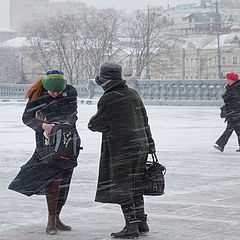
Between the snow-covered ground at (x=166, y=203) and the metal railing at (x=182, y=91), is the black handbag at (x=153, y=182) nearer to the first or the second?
the snow-covered ground at (x=166, y=203)

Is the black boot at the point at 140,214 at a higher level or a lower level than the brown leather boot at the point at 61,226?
higher

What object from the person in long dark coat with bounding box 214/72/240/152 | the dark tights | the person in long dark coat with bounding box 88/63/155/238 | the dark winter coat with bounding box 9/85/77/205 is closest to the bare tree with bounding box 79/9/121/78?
the person in long dark coat with bounding box 214/72/240/152

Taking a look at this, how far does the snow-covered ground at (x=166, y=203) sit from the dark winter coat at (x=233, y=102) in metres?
0.66

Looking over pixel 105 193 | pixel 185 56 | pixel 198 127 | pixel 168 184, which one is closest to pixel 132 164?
pixel 105 193

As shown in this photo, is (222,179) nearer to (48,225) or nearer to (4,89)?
(48,225)

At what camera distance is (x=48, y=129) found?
20.1ft

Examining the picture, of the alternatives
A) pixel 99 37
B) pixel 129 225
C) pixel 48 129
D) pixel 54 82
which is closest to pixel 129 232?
pixel 129 225

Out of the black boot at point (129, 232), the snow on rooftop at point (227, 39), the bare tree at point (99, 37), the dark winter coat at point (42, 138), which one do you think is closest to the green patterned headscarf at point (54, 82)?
the dark winter coat at point (42, 138)

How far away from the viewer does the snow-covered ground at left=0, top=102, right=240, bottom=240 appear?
20.5ft

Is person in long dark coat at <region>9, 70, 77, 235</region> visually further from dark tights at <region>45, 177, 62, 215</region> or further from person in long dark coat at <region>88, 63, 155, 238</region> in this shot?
person in long dark coat at <region>88, 63, 155, 238</region>

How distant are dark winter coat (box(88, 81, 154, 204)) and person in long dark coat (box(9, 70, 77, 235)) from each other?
40 cm

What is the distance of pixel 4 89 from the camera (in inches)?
1964

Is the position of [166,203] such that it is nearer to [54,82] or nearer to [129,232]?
[129,232]

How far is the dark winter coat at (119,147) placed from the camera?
19.4 ft
